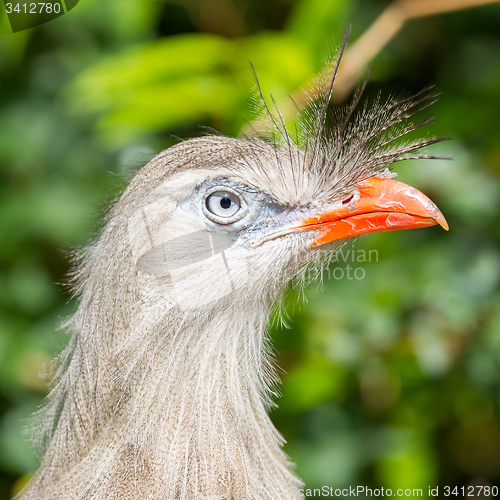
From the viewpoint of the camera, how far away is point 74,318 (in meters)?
1.53

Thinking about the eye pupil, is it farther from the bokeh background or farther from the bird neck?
the bokeh background

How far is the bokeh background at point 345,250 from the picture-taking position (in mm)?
2023

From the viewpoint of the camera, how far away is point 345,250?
2.18 m

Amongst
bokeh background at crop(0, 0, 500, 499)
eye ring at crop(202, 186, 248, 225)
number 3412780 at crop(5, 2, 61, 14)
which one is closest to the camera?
eye ring at crop(202, 186, 248, 225)

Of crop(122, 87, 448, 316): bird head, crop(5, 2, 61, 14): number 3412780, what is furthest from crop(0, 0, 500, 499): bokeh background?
crop(122, 87, 448, 316): bird head

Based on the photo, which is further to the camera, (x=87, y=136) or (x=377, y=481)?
(x=87, y=136)

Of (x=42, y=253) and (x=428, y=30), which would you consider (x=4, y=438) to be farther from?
(x=428, y=30)

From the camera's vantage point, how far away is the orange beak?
4.49ft

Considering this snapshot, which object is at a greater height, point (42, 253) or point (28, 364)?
point (42, 253)

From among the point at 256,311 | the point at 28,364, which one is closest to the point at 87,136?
the point at 28,364

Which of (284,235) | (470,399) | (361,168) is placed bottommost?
(470,399)

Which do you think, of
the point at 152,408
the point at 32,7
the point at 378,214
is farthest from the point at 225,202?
the point at 32,7

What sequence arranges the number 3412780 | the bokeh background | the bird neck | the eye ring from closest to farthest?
the bird neck → the eye ring → the bokeh background → the number 3412780

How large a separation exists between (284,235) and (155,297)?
15.0 inches
